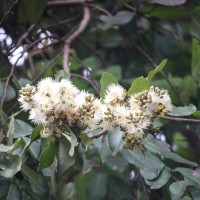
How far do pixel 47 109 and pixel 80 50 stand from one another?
1.27 m

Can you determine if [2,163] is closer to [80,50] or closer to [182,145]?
[182,145]

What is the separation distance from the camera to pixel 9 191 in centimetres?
124

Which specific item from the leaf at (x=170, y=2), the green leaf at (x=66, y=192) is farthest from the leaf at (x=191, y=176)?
the leaf at (x=170, y=2)

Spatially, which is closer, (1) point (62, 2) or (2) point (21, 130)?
(2) point (21, 130)

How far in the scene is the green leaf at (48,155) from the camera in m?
1.21

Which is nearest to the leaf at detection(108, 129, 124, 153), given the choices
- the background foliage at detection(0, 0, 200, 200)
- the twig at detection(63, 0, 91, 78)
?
the background foliage at detection(0, 0, 200, 200)

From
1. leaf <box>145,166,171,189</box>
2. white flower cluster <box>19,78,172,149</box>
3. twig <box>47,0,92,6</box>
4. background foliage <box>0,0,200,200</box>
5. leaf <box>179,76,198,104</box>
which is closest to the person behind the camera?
white flower cluster <box>19,78,172,149</box>

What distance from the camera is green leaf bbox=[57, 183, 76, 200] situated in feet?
4.35

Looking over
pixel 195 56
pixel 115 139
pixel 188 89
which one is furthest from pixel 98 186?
pixel 115 139

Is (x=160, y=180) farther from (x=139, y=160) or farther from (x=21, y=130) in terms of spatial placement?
(x=21, y=130)

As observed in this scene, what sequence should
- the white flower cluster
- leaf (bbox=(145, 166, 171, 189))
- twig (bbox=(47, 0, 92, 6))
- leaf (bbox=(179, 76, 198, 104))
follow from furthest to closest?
1. twig (bbox=(47, 0, 92, 6))
2. leaf (bbox=(179, 76, 198, 104))
3. leaf (bbox=(145, 166, 171, 189))
4. the white flower cluster

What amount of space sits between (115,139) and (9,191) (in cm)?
26

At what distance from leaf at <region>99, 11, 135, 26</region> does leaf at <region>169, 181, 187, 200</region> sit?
0.79m

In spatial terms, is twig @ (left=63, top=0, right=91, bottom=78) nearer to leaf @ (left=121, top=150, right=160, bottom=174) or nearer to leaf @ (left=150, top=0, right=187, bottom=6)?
leaf @ (left=150, top=0, right=187, bottom=6)
